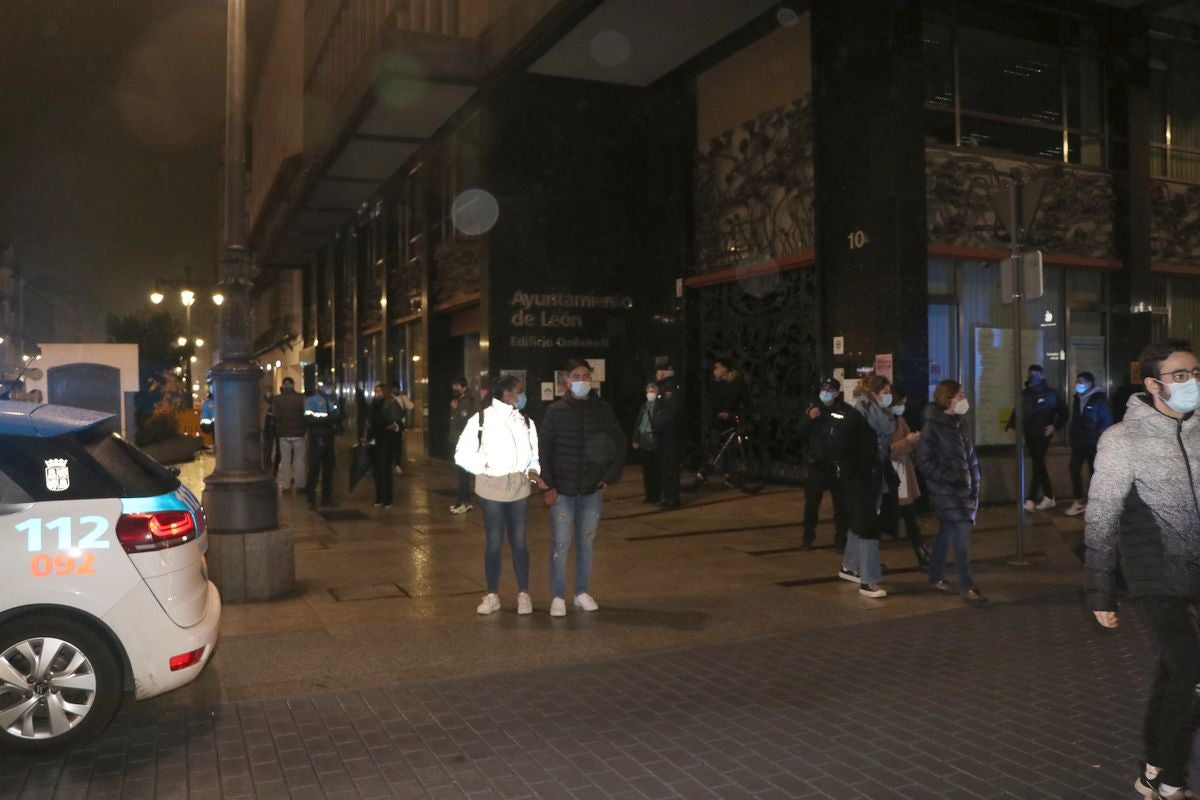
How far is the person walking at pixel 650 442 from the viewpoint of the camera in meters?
13.6

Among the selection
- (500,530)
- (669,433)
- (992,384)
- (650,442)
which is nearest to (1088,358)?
(992,384)

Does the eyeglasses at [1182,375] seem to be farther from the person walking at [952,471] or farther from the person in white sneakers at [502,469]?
the person in white sneakers at [502,469]

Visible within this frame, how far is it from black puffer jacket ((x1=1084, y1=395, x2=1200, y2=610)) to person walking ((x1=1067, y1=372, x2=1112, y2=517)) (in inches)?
368

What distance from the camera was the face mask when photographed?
3.94m

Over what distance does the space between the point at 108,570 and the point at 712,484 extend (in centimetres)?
1211

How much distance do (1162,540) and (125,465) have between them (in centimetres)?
467

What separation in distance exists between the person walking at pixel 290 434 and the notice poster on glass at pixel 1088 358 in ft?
38.1

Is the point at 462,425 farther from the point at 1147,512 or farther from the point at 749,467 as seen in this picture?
the point at 1147,512

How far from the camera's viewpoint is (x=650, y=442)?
13820mm

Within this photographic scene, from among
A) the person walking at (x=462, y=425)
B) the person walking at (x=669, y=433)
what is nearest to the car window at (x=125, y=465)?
the person walking at (x=462, y=425)

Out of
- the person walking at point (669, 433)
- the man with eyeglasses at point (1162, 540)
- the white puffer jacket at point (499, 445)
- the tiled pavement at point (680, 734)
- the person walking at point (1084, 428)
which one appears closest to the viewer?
the man with eyeglasses at point (1162, 540)

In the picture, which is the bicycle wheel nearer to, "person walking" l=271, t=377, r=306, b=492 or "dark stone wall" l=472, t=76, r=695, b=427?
"dark stone wall" l=472, t=76, r=695, b=427

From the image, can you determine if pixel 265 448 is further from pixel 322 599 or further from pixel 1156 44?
pixel 1156 44

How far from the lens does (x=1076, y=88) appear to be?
15.1 metres
